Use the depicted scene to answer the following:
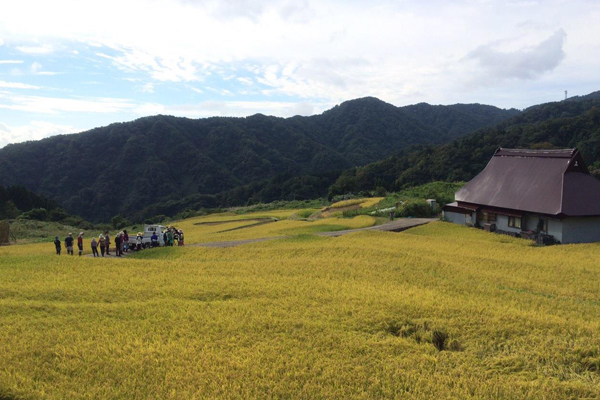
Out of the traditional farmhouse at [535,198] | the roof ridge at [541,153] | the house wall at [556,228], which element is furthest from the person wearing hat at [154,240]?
the roof ridge at [541,153]

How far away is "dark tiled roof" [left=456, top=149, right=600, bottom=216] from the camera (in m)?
29.8

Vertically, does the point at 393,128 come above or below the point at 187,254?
above

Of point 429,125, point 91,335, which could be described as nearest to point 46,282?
point 91,335

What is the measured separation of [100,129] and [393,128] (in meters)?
111

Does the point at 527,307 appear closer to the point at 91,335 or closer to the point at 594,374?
the point at 594,374

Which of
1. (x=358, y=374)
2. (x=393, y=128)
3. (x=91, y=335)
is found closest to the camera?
(x=358, y=374)

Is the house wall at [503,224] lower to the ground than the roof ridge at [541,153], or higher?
lower

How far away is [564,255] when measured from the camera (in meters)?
24.9

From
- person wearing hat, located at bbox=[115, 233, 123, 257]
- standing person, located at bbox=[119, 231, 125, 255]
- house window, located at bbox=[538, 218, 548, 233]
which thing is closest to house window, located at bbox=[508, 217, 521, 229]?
house window, located at bbox=[538, 218, 548, 233]

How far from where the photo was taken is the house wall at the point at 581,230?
29.4 metres

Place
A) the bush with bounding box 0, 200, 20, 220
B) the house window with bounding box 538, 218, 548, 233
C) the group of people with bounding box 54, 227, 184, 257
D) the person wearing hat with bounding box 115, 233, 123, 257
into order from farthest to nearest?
the bush with bounding box 0, 200, 20, 220 → the house window with bounding box 538, 218, 548, 233 → the person wearing hat with bounding box 115, 233, 123, 257 → the group of people with bounding box 54, 227, 184, 257

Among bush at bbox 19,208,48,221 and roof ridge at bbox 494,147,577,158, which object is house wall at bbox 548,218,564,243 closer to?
roof ridge at bbox 494,147,577,158

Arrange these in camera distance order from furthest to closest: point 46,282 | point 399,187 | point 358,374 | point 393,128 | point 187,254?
point 393,128, point 399,187, point 187,254, point 46,282, point 358,374

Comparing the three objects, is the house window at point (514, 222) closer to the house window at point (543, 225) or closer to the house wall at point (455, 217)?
the house window at point (543, 225)
